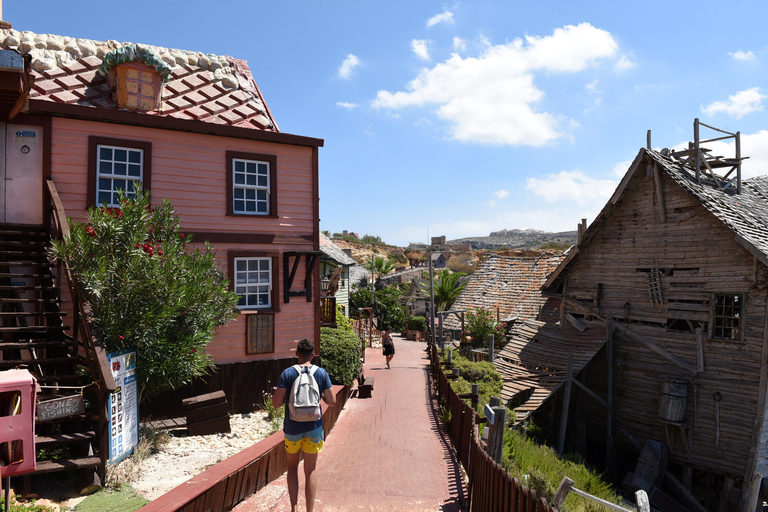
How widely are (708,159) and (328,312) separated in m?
13.4

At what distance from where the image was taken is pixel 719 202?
14.3 meters

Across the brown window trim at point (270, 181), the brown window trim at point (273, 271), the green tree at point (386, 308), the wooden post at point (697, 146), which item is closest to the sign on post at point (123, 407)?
the brown window trim at point (273, 271)

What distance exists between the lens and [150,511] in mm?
4875

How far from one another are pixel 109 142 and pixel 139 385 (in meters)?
5.48

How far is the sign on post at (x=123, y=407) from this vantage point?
23.4 ft

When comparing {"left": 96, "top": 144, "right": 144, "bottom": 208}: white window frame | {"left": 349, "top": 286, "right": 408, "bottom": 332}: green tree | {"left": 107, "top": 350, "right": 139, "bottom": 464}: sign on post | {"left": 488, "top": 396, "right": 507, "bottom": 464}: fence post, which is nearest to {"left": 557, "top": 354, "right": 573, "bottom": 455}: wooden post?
{"left": 488, "top": 396, "right": 507, "bottom": 464}: fence post

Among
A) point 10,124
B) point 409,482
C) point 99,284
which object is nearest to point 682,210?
point 409,482

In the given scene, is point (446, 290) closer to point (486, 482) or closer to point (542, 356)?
point (542, 356)

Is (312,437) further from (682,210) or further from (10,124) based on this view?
(682,210)

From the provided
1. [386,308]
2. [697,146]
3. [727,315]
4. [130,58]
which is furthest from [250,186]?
[386,308]

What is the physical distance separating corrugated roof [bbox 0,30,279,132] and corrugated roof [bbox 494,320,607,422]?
34.9 ft

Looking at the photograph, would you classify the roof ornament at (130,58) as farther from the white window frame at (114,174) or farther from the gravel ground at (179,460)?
the gravel ground at (179,460)

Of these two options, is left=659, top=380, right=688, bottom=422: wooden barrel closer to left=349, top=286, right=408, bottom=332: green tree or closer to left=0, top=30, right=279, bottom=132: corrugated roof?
left=0, top=30, right=279, bottom=132: corrugated roof

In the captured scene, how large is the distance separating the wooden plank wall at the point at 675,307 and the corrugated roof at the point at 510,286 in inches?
273
